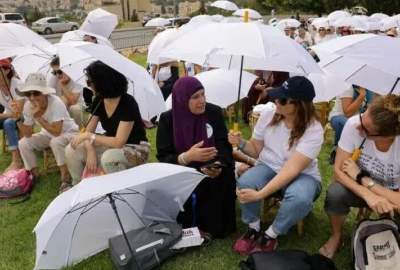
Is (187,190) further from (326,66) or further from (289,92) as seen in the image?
(326,66)

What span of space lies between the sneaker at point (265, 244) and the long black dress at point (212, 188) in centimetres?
35

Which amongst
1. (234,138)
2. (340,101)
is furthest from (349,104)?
(234,138)

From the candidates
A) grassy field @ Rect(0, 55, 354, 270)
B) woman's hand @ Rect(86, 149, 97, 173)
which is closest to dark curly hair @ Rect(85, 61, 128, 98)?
woman's hand @ Rect(86, 149, 97, 173)

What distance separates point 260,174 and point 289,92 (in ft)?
2.28

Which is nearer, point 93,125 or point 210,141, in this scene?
point 210,141

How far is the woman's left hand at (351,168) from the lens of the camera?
9.49 ft

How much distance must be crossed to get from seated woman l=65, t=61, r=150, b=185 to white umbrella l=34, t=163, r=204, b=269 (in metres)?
0.58

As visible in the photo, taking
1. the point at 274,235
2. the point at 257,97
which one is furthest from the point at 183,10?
the point at 274,235

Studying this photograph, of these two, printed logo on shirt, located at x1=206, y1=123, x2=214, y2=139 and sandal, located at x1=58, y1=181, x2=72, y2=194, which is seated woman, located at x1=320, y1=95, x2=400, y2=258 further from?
sandal, located at x1=58, y1=181, x2=72, y2=194

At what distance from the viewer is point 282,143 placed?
3.16 m

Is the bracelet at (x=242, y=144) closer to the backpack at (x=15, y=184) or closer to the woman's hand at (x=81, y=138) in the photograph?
the woman's hand at (x=81, y=138)

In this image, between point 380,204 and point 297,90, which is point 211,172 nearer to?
point 297,90

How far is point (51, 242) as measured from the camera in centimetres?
246

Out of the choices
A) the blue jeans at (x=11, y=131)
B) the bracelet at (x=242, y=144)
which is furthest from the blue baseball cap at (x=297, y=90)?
the blue jeans at (x=11, y=131)
